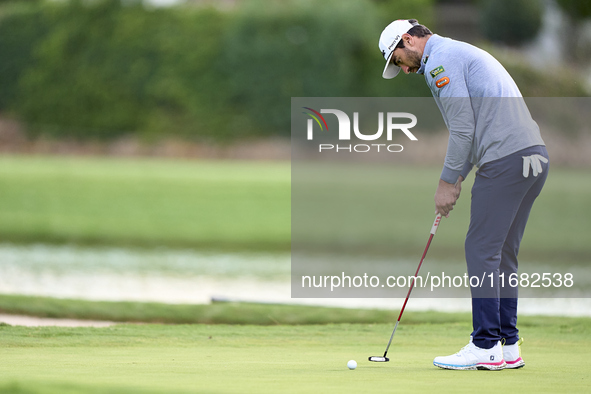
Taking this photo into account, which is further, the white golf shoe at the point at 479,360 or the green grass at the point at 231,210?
→ the green grass at the point at 231,210

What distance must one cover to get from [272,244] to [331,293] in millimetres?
6778

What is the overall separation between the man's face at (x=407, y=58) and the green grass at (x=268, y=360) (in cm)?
153

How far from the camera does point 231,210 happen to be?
19906mm

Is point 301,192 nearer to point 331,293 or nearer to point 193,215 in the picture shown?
point 193,215

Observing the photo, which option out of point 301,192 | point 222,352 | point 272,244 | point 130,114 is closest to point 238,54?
point 130,114

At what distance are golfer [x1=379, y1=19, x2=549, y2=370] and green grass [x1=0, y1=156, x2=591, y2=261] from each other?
10.9 metres

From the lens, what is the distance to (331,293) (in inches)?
398

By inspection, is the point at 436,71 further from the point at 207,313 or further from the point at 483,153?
the point at 207,313

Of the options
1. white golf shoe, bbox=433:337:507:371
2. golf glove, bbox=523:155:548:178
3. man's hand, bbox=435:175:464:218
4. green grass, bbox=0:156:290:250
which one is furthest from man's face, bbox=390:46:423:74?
green grass, bbox=0:156:290:250

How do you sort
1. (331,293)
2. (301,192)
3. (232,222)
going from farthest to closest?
(301,192), (232,222), (331,293)

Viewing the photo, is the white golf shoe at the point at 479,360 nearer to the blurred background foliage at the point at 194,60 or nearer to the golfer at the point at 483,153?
the golfer at the point at 483,153

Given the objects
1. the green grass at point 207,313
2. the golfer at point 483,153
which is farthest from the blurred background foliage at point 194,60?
the golfer at point 483,153

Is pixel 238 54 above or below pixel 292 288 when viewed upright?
above

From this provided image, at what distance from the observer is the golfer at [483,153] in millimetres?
3908
